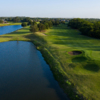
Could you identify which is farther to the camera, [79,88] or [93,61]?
[93,61]

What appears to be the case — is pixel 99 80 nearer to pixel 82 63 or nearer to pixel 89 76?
pixel 89 76

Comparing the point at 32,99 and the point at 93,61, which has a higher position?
the point at 93,61

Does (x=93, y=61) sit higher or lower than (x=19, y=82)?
higher

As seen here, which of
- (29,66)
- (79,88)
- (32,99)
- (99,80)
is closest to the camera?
(32,99)

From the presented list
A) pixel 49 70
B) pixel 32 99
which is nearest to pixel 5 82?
pixel 32 99

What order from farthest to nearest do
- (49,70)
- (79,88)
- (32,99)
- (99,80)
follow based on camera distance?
(49,70) < (99,80) < (79,88) < (32,99)

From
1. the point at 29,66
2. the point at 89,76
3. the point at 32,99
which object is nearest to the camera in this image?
the point at 32,99

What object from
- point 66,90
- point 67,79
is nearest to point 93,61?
point 67,79

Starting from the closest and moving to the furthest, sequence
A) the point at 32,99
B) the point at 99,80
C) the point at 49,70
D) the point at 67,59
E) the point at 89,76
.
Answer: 1. the point at 32,99
2. the point at 99,80
3. the point at 89,76
4. the point at 49,70
5. the point at 67,59

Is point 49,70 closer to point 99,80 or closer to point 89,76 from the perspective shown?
point 89,76
